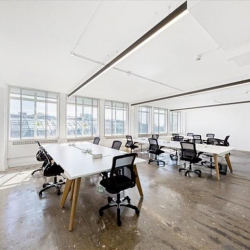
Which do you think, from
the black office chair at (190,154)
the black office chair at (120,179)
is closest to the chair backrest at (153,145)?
the black office chair at (190,154)

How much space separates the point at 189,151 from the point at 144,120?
558 cm

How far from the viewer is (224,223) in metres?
2.00

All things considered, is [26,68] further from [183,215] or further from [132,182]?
[183,215]

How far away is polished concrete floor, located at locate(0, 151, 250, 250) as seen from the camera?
65.9 inches

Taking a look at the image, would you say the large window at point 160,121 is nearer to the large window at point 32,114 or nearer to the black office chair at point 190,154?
the black office chair at point 190,154

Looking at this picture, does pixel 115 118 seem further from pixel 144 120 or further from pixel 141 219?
pixel 141 219

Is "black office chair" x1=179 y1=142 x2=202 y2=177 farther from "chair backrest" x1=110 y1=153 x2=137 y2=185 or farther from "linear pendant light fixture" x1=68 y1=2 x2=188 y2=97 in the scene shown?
"linear pendant light fixture" x1=68 y1=2 x2=188 y2=97

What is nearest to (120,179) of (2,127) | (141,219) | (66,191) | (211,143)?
(141,219)

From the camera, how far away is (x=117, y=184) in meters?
2.03

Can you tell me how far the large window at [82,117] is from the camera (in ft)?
21.0

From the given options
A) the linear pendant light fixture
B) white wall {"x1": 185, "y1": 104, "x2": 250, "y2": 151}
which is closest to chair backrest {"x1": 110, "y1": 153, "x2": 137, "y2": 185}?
the linear pendant light fixture

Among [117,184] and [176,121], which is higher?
[176,121]

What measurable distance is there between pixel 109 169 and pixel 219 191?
2.61 meters

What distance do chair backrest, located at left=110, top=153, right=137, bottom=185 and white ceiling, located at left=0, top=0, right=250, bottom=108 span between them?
1942 millimetres
